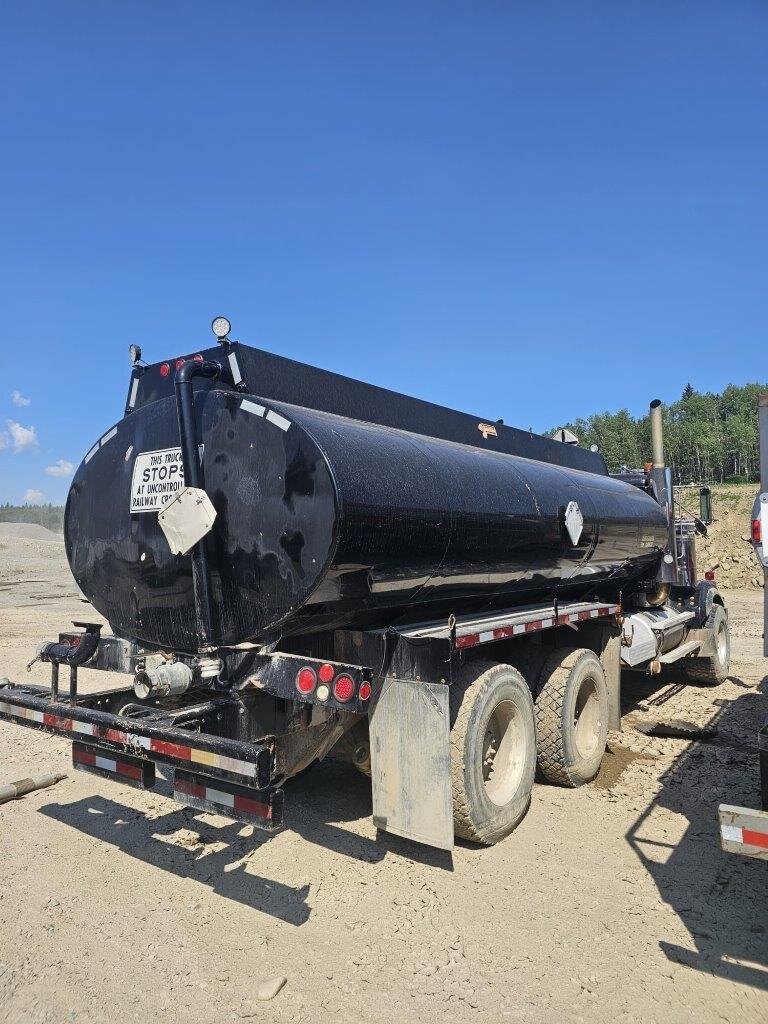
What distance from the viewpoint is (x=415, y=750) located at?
416 centimetres

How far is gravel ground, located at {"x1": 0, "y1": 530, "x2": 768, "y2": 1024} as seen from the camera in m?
3.17

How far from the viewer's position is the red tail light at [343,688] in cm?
356

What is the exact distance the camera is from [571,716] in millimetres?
5875

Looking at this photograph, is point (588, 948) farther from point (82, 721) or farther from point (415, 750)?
point (82, 721)

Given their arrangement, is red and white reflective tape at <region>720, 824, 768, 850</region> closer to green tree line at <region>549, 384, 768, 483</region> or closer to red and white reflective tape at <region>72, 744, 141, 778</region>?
red and white reflective tape at <region>72, 744, 141, 778</region>

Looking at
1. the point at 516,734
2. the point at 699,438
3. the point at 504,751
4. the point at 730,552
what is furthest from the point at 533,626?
the point at 699,438

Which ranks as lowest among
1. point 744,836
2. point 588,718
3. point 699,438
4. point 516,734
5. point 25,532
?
point 588,718

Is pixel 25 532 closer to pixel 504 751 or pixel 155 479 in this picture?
pixel 155 479

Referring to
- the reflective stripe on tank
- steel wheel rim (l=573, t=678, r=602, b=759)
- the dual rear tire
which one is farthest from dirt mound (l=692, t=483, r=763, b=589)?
the reflective stripe on tank

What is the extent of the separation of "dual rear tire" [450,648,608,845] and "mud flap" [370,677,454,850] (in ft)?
1.04

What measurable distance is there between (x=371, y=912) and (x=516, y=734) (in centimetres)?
182

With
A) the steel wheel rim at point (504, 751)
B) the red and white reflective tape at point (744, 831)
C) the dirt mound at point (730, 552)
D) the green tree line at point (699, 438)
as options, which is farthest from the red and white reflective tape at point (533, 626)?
the green tree line at point (699, 438)

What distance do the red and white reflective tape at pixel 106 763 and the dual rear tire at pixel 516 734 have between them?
196 cm

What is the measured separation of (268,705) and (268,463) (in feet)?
4.77
